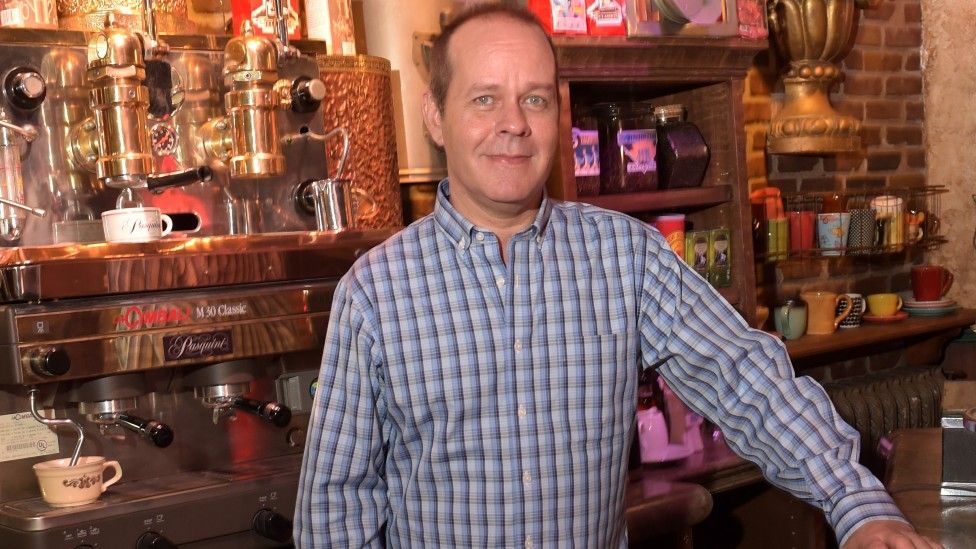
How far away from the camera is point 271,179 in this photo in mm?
2143

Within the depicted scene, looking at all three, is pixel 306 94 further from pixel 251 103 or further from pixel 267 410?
pixel 267 410

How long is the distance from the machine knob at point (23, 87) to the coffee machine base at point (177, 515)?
622mm

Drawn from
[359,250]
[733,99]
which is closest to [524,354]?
[359,250]

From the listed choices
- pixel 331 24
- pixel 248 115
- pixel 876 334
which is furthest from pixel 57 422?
pixel 876 334

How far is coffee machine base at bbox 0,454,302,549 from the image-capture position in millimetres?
1673

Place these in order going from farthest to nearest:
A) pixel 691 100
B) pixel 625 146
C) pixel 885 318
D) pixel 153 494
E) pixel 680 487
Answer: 1. pixel 885 318
2. pixel 691 100
3. pixel 625 146
4. pixel 680 487
5. pixel 153 494

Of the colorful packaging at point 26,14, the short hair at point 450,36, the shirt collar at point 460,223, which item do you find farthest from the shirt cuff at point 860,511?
the colorful packaging at point 26,14

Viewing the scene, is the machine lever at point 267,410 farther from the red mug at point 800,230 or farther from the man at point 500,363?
the red mug at point 800,230

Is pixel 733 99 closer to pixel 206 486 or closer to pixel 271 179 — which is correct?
pixel 271 179

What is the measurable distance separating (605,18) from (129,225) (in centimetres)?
122

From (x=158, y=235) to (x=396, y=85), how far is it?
0.84m

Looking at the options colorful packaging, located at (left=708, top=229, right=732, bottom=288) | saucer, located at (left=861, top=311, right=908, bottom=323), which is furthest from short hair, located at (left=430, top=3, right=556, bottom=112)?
saucer, located at (left=861, top=311, right=908, bottom=323)

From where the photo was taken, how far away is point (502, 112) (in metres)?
1.56

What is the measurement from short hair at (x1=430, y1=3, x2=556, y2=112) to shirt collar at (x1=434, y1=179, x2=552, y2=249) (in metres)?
0.14
